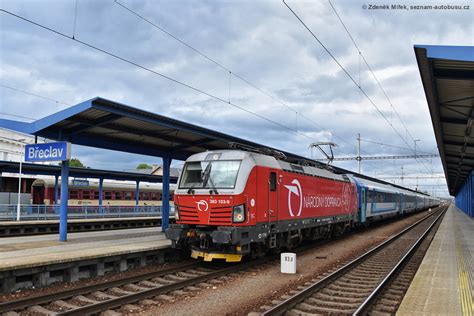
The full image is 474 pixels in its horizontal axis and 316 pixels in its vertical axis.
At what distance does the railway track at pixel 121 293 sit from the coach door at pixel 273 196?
1.80 metres

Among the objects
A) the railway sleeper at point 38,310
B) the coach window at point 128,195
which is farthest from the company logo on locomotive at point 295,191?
the coach window at point 128,195

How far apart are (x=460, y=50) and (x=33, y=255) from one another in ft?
36.0

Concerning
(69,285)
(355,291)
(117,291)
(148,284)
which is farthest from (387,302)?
(69,285)

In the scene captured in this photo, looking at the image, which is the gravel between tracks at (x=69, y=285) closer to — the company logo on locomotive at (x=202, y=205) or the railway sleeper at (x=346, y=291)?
the company logo on locomotive at (x=202, y=205)

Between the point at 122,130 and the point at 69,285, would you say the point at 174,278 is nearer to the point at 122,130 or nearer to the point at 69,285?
the point at 69,285

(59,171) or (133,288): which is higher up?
(59,171)

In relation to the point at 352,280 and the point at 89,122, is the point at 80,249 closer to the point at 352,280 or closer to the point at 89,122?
the point at 89,122

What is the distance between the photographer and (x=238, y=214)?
11.0 meters

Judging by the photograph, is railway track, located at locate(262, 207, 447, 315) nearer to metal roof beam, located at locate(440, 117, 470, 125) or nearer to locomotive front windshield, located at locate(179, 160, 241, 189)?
locomotive front windshield, located at locate(179, 160, 241, 189)

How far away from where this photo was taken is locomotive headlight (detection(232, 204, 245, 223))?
35.9 ft

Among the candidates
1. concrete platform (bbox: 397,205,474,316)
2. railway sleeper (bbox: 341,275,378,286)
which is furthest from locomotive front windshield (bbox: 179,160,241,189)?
concrete platform (bbox: 397,205,474,316)

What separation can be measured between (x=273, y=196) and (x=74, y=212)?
65.4ft

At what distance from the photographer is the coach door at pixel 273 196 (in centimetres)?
1227

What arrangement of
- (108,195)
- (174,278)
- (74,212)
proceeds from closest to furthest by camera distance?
(174,278) → (74,212) → (108,195)
